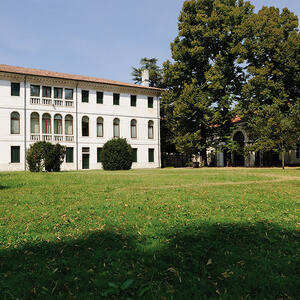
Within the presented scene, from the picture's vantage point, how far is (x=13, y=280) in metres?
2.68

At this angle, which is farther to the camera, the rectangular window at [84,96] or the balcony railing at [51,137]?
the rectangular window at [84,96]

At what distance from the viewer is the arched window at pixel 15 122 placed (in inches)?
1174

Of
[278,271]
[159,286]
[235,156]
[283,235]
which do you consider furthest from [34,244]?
[235,156]

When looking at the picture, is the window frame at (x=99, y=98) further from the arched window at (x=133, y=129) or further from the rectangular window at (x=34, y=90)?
the rectangular window at (x=34, y=90)

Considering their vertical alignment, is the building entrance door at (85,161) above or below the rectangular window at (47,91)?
below

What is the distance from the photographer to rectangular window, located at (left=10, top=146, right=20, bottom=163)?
97.2 feet

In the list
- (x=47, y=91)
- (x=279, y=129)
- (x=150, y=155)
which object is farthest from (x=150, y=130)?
(x=279, y=129)

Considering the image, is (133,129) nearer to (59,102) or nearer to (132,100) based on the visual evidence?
(132,100)

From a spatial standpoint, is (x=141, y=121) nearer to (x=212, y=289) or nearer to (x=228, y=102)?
(x=228, y=102)

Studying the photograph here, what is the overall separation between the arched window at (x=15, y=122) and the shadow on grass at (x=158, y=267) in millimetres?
29214

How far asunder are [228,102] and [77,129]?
1724 cm

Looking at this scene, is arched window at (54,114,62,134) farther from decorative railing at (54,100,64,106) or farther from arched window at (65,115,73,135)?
decorative railing at (54,100,64,106)

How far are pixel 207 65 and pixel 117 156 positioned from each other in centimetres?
1532

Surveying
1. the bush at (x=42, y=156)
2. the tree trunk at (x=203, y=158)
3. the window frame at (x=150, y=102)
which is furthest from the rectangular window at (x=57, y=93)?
the tree trunk at (x=203, y=158)
